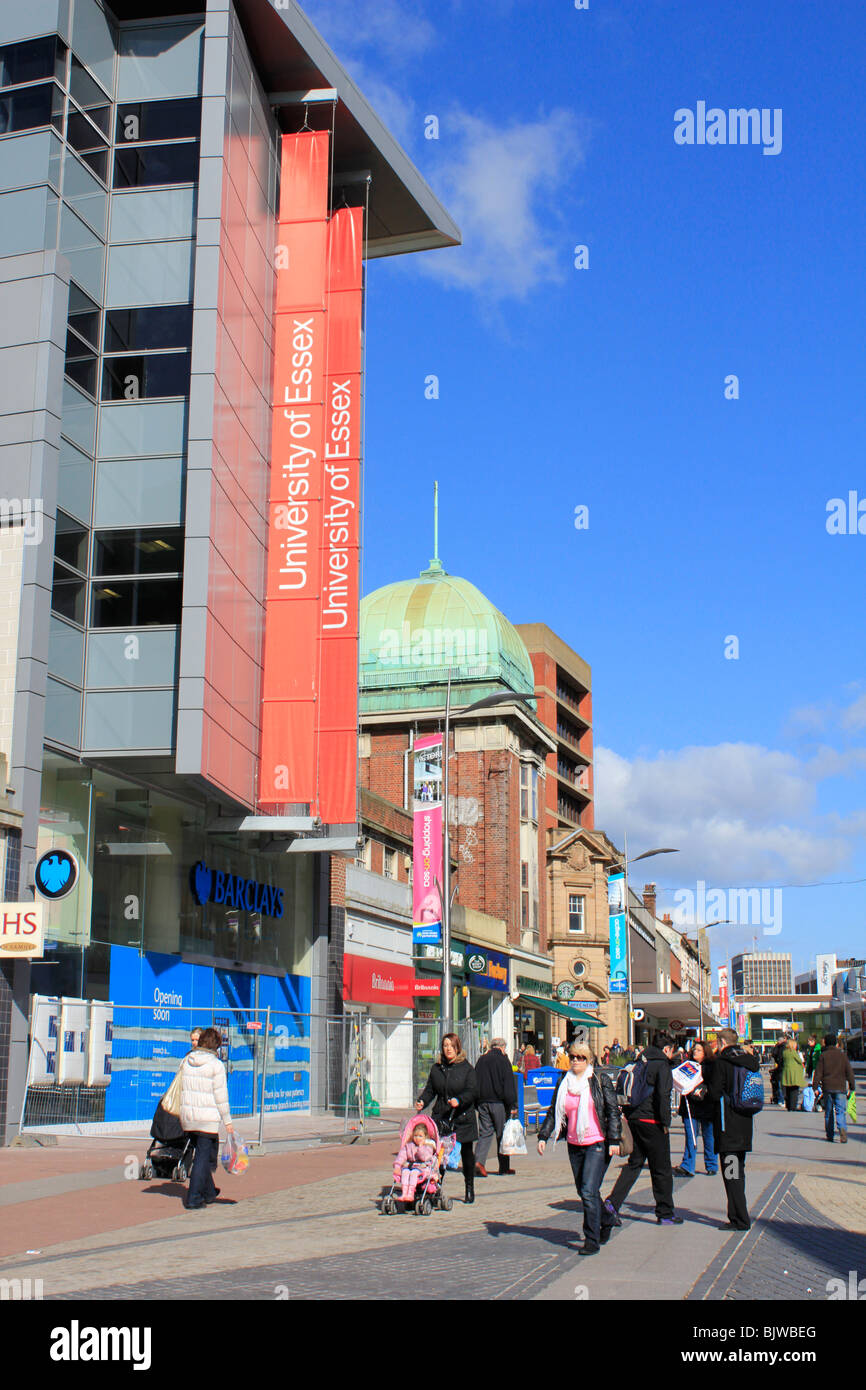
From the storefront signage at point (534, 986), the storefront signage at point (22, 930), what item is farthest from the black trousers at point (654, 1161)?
the storefront signage at point (534, 986)

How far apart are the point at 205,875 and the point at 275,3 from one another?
17.4 m

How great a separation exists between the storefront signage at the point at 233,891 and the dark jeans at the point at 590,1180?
1618cm

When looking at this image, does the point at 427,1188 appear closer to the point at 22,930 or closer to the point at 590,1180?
the point at 590,1180

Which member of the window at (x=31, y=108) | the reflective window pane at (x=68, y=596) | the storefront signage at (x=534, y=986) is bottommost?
the storefront signage at (x=534, y=986)

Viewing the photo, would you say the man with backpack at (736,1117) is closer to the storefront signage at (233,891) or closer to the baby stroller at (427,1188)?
the baby stroller at (427,1188)

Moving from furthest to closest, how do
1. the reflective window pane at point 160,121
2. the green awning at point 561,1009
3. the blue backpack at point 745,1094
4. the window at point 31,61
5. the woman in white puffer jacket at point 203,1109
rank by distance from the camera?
1. the green awning at point 561,1009
2. the reflective window pane at point 160,121
3. the window at point 31,61
4. the woman in white puffer jacket at point 203,1109
5. the blue backpack at point 745,1094

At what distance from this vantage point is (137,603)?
23672 millimetres

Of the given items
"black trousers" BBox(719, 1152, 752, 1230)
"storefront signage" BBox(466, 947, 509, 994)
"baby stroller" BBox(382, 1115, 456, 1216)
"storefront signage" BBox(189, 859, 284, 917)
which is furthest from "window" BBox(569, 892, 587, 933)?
"black trousers" BBox(719, 1152, 752, 1230)

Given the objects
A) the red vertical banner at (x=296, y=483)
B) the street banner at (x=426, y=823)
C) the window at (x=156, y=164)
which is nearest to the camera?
the window at (x=156, y=164)

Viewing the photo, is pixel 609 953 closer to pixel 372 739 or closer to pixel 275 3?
pixel 372 739

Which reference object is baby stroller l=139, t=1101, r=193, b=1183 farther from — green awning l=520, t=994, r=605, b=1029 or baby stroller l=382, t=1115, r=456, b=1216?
green awning l=520, t=994, r=605, b=1029

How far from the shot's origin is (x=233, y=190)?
1005 inches

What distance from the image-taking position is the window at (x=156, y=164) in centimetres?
2545

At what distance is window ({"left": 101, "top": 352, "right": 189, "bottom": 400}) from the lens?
80.2ft
